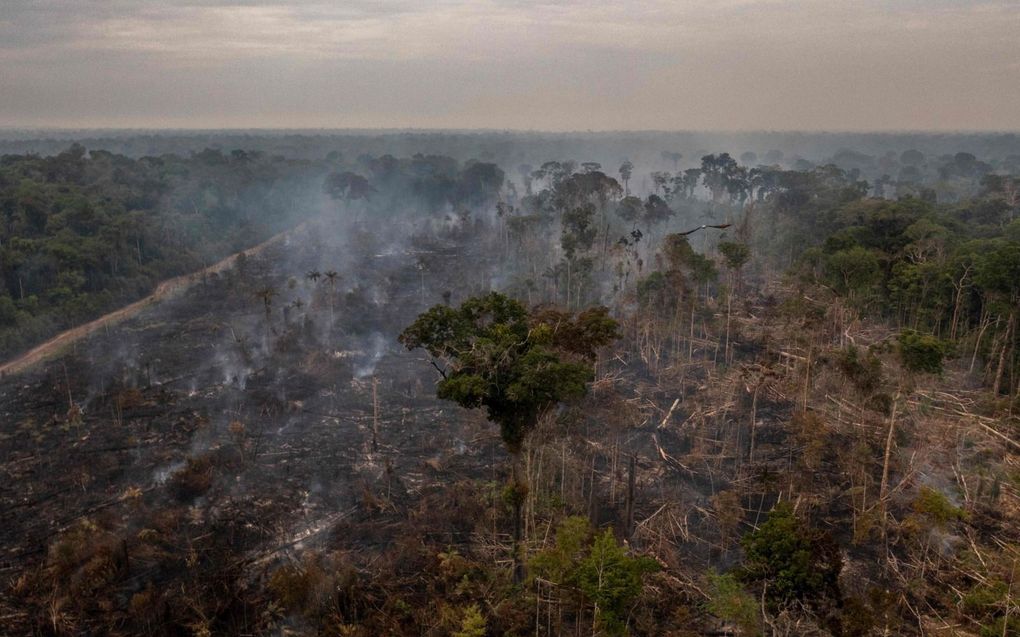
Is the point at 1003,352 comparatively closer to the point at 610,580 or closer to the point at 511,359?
the point at 511,359

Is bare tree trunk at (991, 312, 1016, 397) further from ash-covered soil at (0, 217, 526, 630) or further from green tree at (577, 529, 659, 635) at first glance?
green tree at (577, 529, 659, 635)

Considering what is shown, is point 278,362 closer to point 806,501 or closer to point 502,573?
point 502,573

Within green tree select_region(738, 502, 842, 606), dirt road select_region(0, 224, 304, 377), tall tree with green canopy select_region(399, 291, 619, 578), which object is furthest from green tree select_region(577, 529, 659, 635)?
dirt road select_region(0, 224, 304, 377)

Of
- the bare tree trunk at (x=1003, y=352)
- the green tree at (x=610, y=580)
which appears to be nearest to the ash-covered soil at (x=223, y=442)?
the green tree at (x=610, y=580)

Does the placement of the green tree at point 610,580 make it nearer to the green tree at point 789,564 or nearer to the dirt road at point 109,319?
the green tree at point 789,564

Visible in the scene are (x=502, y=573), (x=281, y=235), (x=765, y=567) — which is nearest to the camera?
(x=765, y=567)

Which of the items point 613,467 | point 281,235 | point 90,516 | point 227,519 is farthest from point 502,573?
point 281,235
